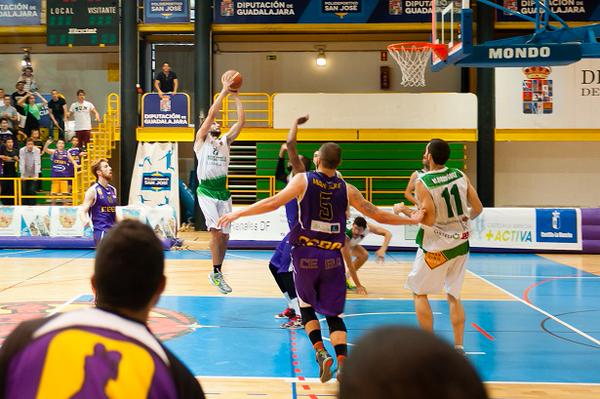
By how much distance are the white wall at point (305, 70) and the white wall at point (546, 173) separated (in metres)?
5.35

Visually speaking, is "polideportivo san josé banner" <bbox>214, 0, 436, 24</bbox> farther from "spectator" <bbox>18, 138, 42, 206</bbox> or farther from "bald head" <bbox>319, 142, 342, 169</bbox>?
"bald head" <bbox>319, 142, 342, 169</bbox>

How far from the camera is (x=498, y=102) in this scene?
21906 millimetres

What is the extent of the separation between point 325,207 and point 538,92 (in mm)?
17369

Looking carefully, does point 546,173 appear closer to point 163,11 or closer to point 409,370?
point 163,11

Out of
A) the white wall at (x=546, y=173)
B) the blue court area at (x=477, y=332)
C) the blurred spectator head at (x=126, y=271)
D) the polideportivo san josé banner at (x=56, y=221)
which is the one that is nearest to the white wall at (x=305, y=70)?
A: the white wall at (x=546, y=173)

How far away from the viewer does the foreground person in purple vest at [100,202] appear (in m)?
10.1

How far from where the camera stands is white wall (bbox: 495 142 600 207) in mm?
24766

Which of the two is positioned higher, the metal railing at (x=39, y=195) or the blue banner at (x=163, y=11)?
the blue banner at (x=163, y=11)

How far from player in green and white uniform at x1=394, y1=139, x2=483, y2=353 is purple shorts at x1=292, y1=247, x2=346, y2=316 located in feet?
3.14

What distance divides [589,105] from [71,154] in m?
15.1

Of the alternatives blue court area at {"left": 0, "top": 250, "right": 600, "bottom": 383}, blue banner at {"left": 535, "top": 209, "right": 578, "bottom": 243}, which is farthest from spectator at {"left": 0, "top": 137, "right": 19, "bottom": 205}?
blue banner at {"left": 535, "top": 209, "right": 578, "bottom": 243}

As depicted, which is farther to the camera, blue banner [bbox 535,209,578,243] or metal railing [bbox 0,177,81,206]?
metal railing [bbox 0,177,81,206]

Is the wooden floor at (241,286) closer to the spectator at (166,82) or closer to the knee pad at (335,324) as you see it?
the knee pad at (335,324)

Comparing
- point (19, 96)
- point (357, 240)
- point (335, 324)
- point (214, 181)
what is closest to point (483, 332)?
point (357, 240)
